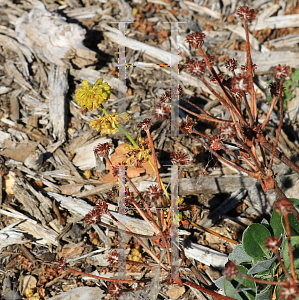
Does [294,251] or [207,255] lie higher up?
[294,251]

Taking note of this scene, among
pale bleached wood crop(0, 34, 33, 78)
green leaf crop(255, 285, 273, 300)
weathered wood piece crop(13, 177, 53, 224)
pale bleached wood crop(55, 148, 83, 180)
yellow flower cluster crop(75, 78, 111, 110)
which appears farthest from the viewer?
pale bleached wood crop(0, 34, 33, 78)

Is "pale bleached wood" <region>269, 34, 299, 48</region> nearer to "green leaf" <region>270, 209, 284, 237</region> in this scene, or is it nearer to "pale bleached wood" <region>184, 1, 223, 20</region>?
"pale bleached wood" <region>184, 1, 223, 20</region>

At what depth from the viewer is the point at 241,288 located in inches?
75.8

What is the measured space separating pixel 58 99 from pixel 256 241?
2733mm

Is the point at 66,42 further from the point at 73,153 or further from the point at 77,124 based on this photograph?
the point at 73,153

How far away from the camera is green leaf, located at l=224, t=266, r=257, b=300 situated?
6.23ft

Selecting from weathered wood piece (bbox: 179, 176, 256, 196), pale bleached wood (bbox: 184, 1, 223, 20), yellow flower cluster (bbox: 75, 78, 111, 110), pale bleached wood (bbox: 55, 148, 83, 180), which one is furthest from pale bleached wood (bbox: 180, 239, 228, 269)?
pale bleached wood (bbox: 184, 1, 223, 20)

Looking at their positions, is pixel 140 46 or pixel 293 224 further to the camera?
pixel 140 46

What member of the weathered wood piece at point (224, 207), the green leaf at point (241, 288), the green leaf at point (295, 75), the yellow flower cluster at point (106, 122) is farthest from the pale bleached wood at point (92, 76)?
the green leaf at point (241, 288)

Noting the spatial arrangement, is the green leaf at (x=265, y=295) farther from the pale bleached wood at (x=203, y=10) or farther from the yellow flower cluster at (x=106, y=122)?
the pale bleached wood at (x=203, y=10)

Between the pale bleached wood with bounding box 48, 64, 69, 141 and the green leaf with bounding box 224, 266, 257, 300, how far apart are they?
2335 mm

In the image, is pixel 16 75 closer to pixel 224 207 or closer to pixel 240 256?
pixel 224 207

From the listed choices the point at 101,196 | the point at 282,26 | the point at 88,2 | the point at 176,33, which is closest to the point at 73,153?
the point at 101,196

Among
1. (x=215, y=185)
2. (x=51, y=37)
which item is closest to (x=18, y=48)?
(x=51, y=37)
